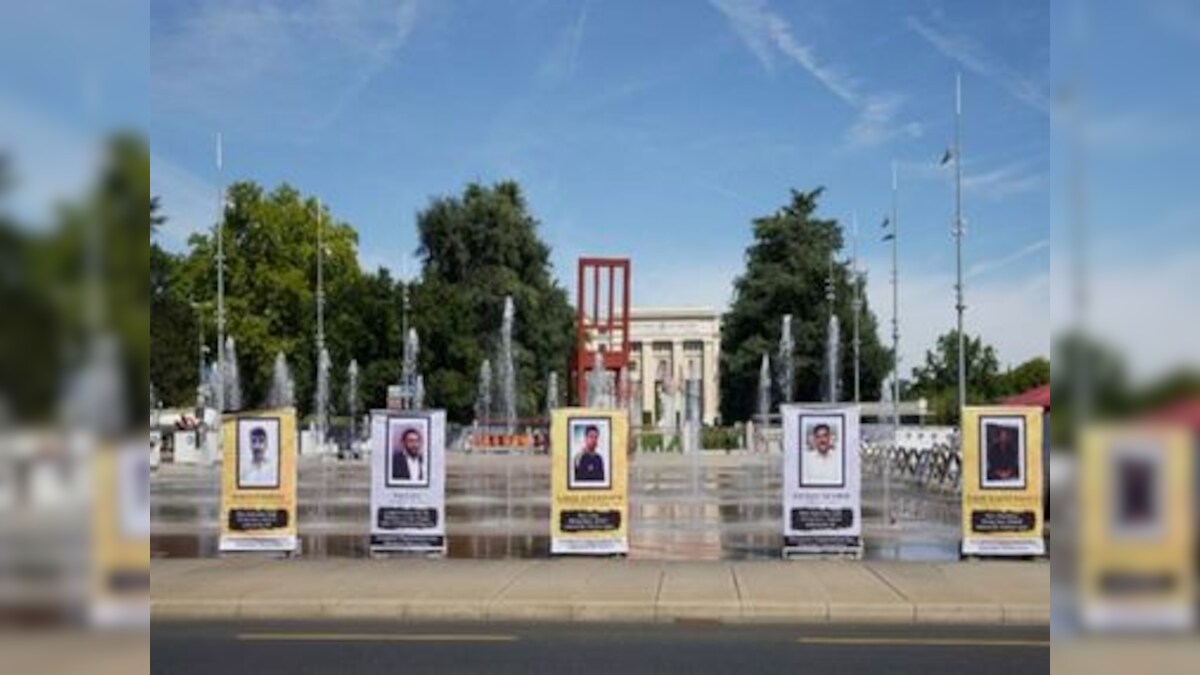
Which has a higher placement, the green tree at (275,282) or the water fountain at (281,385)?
the green tree at (275,282)

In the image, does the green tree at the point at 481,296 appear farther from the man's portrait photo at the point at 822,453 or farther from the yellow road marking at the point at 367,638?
the yellow road marking at the point at 367,638

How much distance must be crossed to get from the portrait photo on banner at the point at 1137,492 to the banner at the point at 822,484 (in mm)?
15648

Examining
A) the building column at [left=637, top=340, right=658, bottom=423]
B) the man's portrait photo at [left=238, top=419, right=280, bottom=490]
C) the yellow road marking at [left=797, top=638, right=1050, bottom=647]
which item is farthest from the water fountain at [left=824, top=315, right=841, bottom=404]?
the yellow road marking at [left=797, top=638, right=1050, bottom=647]

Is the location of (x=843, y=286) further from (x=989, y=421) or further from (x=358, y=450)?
(x=989, y=421)

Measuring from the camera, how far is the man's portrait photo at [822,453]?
56.4 ft

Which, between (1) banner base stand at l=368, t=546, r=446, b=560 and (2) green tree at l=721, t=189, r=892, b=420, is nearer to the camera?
(1) banner base stand at l=368, t=546, r=446, b=560

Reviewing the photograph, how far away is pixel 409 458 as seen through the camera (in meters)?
17.7

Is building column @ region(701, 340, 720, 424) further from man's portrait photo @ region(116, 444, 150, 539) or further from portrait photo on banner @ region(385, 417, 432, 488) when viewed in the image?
man's portrait photo @ region(116, 444, 150, 539)

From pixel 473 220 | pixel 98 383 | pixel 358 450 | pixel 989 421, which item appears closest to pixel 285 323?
pixel 473 220

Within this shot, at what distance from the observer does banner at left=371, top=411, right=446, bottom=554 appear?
17.5 metres

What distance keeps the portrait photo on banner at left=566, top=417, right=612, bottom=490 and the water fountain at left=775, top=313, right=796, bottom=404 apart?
250 feet

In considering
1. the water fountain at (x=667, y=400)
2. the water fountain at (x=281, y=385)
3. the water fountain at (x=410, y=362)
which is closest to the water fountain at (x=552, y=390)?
the water fountain at (x=410, y=362)

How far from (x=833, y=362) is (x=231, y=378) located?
36.6m

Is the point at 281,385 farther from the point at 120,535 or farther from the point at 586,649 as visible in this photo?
the point at 120,535
